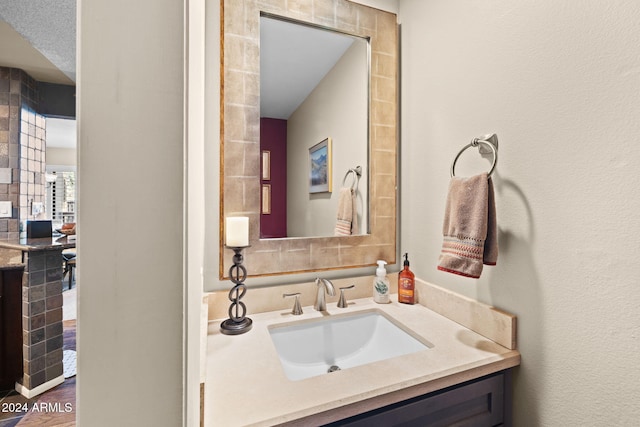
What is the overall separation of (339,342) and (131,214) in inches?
36.8

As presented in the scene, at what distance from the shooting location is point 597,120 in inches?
25.9

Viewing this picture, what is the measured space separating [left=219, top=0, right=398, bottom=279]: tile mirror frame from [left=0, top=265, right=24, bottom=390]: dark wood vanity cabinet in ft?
5.99

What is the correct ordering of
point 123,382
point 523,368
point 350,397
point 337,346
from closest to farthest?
point 123,382 → point 350,397 → point 523,368 → point 337,346

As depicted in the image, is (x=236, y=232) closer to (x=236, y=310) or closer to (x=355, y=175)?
(x=236, y=310)

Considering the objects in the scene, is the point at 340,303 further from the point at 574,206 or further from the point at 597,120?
the point at 597,120

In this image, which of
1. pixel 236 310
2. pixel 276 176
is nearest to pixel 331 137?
pixel 276 176

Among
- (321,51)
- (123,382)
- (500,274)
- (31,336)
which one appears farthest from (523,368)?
(31,336)

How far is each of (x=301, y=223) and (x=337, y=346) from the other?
51 centimetres

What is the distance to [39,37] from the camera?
1.82 meters

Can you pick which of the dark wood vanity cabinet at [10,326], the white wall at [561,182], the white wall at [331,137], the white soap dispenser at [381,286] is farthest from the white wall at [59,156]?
the white wall at [561,182]

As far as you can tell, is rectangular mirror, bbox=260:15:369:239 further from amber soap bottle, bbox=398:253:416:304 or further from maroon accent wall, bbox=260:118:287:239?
amber soap bottle, bbox=398:253:416:304

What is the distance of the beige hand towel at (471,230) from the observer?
83 cm

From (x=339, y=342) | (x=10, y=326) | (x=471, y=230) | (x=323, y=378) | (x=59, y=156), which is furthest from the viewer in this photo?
(x=59, y=156)

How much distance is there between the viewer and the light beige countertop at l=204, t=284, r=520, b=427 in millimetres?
599
